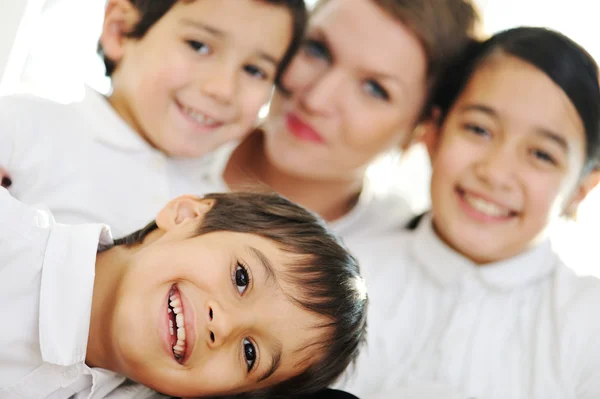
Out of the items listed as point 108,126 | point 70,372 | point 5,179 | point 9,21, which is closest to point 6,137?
point 5,179

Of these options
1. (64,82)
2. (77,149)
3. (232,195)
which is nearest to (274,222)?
(232,195)

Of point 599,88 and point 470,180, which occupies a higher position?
point 599,88

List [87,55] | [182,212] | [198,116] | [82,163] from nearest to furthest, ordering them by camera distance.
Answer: [182,212], [82,163], [198,116], [87,55]

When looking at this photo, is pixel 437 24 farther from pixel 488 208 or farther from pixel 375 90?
pixel 488 208

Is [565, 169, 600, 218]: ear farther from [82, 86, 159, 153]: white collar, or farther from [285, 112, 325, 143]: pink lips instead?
[82, 86, 159, 153]: white collar

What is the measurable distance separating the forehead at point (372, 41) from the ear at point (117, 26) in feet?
1.31

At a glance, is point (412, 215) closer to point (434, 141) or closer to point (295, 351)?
point (434, 141)

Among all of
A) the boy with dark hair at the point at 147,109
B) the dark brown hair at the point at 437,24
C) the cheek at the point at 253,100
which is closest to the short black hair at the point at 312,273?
the boy with dark hair at the point at 147,109

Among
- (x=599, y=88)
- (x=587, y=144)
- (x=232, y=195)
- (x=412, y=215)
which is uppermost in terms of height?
(x=599, y=88)

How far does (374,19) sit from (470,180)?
385 millimetres

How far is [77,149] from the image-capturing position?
112cm

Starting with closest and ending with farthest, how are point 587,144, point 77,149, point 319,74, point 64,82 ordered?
point 77,149 < point 587,144 < point 319,74 < point 64,82

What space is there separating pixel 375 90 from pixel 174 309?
74 centimetres

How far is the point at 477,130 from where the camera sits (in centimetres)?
129
